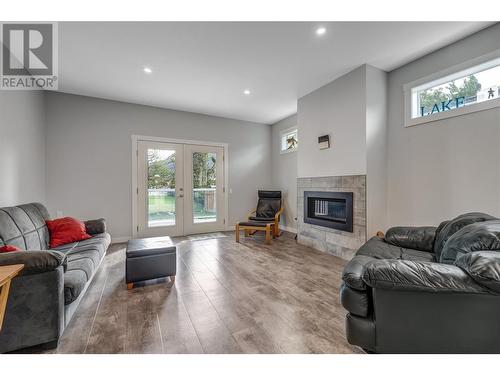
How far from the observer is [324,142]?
146 inches

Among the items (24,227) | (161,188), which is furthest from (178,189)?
(24,227)

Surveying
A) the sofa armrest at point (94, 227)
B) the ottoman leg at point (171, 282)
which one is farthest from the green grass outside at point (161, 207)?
the ottoman leg at point (171, 282)

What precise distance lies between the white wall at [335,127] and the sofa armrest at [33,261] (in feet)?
11.3

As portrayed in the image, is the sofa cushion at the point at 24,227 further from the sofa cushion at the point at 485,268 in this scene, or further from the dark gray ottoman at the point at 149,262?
the sofa cushion at the point at 485,268

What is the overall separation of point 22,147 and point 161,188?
2.16m

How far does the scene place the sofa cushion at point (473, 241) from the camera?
1.36 meters

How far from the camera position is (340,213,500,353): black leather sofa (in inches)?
45.2

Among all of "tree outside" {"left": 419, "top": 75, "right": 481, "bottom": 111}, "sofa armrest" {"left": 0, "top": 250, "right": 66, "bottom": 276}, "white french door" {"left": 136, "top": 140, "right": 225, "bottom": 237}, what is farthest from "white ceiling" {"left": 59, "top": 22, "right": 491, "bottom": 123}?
"sofa armrest" {"left": 0, "top": 250, "right": 66, "bottom": 276}

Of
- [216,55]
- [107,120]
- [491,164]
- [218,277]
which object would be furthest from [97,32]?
[491,164]

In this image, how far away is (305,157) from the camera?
4.18m

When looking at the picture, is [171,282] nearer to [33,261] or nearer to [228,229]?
[33,261]

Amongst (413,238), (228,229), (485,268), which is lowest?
(228,229)

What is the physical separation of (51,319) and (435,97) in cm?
449

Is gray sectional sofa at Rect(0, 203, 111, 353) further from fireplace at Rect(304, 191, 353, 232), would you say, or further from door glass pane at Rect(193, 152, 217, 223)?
door glass pane at Rect(193, 152, 217, 223)
